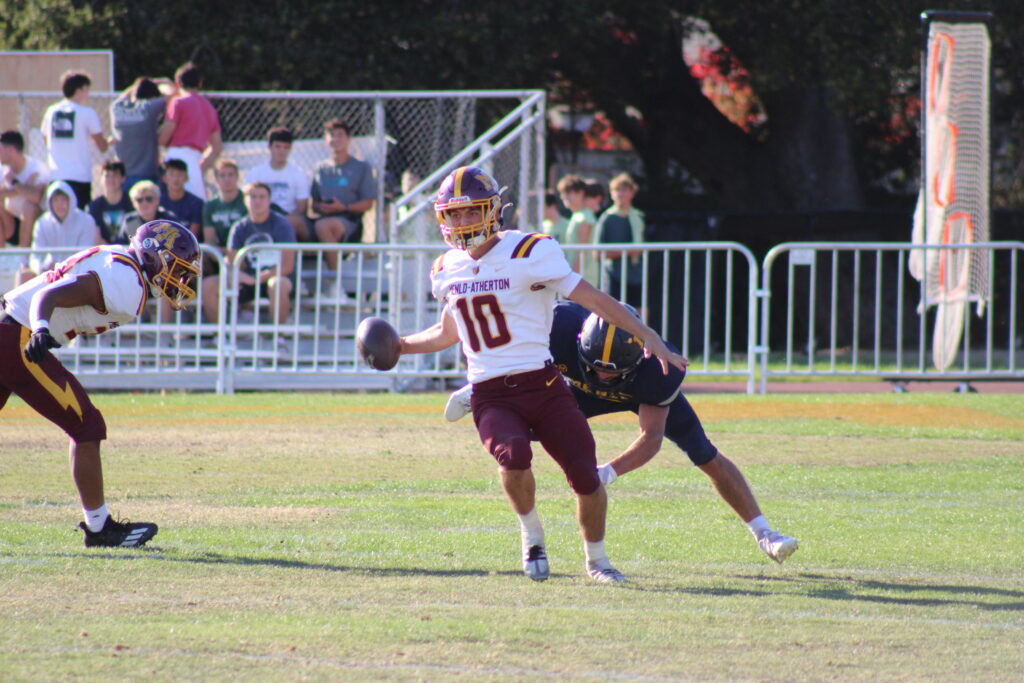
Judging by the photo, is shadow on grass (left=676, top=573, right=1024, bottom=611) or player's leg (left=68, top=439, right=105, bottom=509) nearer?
shadow on grass (left=676, top=573, right=1024, bottom=611)

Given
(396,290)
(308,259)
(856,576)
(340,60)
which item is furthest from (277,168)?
(856,576)

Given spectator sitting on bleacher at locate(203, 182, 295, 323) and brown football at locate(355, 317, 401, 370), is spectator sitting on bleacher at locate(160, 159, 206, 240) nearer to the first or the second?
spectator sitting on bleacher at locate(203, 182, 295, 323)

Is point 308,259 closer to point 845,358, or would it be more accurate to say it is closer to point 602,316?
point 845,358

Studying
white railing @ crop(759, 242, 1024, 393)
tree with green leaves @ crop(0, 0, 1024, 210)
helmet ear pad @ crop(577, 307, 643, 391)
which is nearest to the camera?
helmet ear pad @ crop(577, 307, 643, 391)

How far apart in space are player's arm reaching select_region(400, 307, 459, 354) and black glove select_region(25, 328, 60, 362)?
1.59 meters

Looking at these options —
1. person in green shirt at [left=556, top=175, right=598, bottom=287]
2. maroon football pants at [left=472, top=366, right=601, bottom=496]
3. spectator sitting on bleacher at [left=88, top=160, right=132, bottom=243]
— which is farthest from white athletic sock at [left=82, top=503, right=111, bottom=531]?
spectator sitting on bleacher at [left=88, top=160, right=132, bottom=243]

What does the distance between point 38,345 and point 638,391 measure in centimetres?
272

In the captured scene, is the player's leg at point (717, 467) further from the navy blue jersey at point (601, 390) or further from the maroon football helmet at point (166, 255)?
the maroon football helmet at point (166, 255)

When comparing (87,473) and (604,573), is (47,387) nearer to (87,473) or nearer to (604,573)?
(87,473)

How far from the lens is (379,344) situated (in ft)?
20.1

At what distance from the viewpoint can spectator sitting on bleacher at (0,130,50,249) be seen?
14.9m

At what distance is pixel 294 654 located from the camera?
4621 mm

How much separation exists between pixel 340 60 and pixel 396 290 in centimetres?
655

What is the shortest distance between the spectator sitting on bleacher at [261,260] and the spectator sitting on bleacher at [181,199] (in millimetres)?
Result: 641
